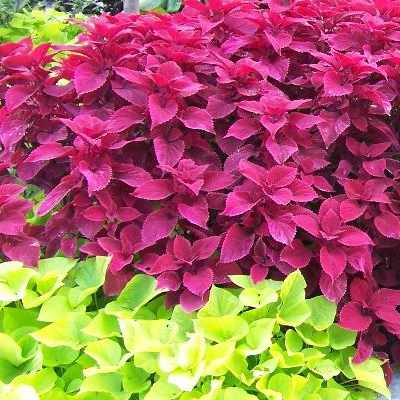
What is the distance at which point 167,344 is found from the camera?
1.51 metres

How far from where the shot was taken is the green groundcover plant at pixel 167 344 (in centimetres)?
148

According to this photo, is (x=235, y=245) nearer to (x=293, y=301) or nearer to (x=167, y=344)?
(x=293, y=301)

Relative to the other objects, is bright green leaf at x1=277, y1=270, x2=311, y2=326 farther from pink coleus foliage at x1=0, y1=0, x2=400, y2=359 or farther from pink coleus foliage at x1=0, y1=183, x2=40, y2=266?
pink coleus foliage at x1=0, y1=183, x2=40, y2=266

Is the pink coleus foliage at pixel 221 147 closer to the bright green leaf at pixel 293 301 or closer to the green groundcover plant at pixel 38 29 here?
the bright green leaf at pixel 293 301

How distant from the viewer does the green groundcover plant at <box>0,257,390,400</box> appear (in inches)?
58.2

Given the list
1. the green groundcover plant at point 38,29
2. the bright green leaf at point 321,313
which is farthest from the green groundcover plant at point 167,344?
the green groundcover plant at point 38,29

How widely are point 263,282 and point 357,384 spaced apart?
347 millimetres

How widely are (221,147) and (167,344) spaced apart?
581mm

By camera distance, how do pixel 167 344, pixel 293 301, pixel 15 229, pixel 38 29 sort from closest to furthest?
pixel 167 344 → pixel 293 301 → pixel 15 229 → pixel 38 29

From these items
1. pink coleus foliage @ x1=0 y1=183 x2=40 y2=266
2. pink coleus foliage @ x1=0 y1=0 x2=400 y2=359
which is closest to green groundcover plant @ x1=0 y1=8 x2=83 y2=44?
pink coleus foliage @ x1=0 y1=0 x2=400 y2=359

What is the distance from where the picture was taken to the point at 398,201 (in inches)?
72.1

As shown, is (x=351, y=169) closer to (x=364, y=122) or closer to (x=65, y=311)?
(x=364, y=122)

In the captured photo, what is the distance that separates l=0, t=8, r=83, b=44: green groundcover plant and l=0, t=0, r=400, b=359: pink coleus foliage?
73.1 inches

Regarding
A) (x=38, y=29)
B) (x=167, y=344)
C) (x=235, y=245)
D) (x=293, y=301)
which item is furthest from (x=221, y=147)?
(x=38, y=29)
